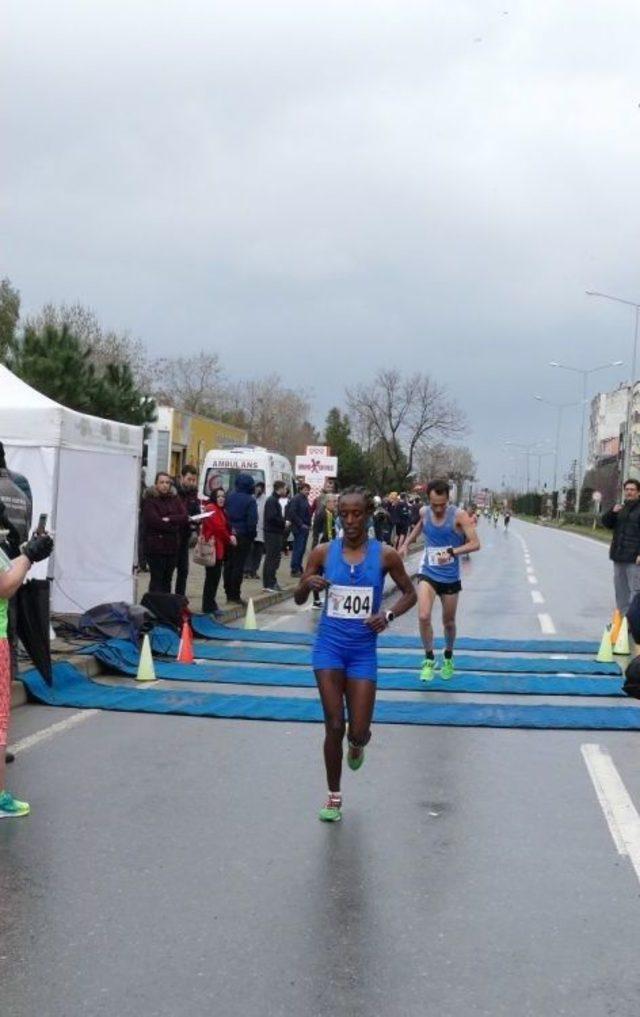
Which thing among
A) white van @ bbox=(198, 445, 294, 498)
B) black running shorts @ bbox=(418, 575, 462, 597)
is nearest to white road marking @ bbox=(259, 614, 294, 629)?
black running shorts @ bbox=(418, 575, 462, 597)

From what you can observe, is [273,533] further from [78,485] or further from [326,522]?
[78,485]

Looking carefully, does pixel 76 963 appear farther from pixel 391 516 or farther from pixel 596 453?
pixel 596 453

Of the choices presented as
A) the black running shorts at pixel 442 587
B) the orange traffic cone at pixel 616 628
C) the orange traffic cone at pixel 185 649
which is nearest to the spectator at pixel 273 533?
the orange traffic cone at pixel 616 628

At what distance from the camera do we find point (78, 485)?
1362 cm

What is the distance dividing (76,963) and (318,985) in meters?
0.89

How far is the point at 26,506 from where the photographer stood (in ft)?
28.4

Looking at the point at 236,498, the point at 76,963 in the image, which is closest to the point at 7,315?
the point at 236,498

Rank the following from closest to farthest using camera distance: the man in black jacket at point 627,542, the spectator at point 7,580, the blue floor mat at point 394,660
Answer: the spectator at point 7,580, the blue floor mat at point 394,660, the man in black jacket at point 627,542

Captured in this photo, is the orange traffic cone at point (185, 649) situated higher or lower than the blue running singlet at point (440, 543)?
lower

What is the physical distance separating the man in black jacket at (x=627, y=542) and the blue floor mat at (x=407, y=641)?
31.9 inches

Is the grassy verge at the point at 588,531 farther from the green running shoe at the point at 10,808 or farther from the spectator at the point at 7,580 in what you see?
the spectator at the point at 7,580

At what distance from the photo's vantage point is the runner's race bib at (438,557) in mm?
11344

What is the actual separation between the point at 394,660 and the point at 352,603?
676 centimetres

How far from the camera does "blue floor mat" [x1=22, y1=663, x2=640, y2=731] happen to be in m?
9.46
